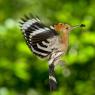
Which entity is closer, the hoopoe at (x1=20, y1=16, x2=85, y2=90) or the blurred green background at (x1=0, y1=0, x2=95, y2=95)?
the hoopoe at (x1=20, y1=16, x2=85, y2=90)

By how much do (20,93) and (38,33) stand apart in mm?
1645

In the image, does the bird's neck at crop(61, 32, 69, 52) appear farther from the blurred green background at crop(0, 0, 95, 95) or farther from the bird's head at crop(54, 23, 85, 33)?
the blurred green background at crop(0, 0, 95, 95)

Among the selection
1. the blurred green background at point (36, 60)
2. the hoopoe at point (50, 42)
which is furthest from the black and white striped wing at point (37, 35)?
the blurred green background at point (36, 60)

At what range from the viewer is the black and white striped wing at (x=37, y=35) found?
31 cm

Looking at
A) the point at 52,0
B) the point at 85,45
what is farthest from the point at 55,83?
the point at 85,45

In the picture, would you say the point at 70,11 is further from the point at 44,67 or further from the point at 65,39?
the point at 65,39

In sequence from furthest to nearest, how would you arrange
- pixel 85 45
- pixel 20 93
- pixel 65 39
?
pixel 20 93, pixel 85 45, pixel 65 39

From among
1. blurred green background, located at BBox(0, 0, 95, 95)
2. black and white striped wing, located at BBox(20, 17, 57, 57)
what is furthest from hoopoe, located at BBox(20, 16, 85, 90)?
blurred green background, located at BBox(0, 0, 95, 95)

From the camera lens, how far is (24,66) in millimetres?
1840

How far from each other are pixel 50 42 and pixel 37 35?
17 mm

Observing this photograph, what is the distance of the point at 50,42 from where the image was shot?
0.31 m

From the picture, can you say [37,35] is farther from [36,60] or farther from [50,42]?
[36,60]

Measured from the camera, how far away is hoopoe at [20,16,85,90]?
31 cm

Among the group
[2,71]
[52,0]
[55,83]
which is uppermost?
[52,0]
